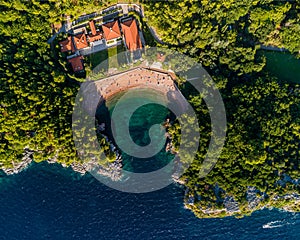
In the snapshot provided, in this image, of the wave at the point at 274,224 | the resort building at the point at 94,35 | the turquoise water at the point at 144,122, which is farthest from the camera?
the wave at the point at 274,224

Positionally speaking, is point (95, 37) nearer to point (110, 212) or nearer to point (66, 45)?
point (66, 45)

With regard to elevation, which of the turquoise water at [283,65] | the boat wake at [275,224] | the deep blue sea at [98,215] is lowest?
the boat wake at [275,224]

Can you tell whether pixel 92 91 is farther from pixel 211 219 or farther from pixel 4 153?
pixel 211 219

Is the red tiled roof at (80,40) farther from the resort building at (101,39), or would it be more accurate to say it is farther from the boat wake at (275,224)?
the boat wake at (275,224)


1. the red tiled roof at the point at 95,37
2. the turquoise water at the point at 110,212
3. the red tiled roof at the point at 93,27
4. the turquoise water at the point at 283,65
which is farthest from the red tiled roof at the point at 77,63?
the turquoise water at the point at 283,65

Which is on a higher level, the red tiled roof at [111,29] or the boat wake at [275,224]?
the red tiled roof at [111,29]

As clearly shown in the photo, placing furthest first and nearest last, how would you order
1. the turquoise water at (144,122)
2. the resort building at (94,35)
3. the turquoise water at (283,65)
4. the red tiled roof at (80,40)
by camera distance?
the turquoise water at (144,122) < the turquoise water at (283,65) < the resort building at (94,35) < the red tiled roof at (80,40)

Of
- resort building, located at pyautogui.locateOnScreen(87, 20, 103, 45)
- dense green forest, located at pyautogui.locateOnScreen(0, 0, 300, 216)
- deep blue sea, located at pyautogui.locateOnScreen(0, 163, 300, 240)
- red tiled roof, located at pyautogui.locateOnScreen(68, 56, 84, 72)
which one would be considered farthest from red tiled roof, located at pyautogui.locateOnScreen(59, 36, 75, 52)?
deep blue sea, located at pyautogui.locateOnScreen(0, 163, 300, 240)

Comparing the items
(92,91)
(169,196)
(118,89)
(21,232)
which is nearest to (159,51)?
(118,89)
